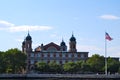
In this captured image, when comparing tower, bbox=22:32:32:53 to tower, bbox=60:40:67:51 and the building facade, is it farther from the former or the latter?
tower, bbox=60:40:67:51

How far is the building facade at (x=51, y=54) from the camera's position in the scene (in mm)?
157125

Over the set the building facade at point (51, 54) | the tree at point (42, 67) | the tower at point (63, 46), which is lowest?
the tree at point (42, 67)

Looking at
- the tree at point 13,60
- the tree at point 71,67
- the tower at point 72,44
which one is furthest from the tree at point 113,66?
the tree at point 13,60

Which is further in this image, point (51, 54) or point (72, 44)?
point (72, 44)

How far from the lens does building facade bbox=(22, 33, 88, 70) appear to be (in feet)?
516

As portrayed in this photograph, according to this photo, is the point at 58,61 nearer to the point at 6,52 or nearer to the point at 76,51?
the point at 76,51

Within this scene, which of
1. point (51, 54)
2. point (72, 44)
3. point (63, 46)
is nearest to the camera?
point (51, 54)

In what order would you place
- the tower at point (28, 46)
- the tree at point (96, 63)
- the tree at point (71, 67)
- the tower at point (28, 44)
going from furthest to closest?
the tower at point (28, 44) < the tower at point (28, 46) < the tree at point (71, 67) < the tree at point (96, 63)

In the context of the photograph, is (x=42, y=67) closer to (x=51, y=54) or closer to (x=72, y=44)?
(x=51, y=54)

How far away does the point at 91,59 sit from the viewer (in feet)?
472

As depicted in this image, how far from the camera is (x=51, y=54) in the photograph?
518 ft

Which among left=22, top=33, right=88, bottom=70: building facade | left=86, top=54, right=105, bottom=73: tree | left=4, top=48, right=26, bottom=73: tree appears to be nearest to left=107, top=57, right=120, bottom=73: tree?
left=86, top=54, right=105, bottom=73: tree

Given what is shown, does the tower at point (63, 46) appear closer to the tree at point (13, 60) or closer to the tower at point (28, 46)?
the tower at point (28, 46)

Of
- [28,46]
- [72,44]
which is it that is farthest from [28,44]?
[72,44]
